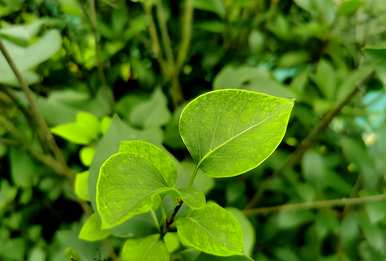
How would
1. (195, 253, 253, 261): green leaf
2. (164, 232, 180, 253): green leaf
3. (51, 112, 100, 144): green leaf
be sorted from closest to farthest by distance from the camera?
1. (195, 253, 253, 261): green leaf
2. (164, 232, 180, 253): green leaf
3. (51, 112, 100, 144): green leaf

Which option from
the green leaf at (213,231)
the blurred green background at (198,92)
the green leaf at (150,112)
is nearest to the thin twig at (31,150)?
the blurred green background at (198,92)

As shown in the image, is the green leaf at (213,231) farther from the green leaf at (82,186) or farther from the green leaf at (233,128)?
the green leaf at (82,186)

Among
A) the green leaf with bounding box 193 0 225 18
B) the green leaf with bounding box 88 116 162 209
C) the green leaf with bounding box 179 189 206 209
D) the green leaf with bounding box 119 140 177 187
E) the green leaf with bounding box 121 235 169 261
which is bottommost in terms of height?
the green leaf with bounding box 121 235 169 261

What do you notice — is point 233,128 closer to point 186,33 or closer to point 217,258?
point 217,258

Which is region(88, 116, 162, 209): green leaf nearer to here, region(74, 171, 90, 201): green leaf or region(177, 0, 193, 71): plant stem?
region(74, 171, 90, 201): green leaf

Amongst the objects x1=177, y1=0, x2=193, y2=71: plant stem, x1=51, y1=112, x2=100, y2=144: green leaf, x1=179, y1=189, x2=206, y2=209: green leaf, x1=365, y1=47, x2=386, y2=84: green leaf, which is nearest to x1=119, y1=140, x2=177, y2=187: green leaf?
x1=179, y1=189, x2=206, y2=209: green leaf
